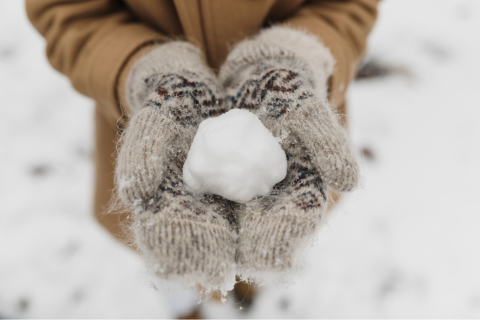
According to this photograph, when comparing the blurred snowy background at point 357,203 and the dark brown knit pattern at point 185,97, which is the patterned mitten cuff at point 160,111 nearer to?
the dark brown knit pattern at point 185,97

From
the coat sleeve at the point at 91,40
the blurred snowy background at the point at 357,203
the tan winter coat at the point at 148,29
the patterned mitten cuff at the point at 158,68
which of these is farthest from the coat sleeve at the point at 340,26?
the blurred snowy background at the point at 357,203

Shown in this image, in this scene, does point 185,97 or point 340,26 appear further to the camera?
point 340,26

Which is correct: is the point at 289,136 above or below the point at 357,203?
above

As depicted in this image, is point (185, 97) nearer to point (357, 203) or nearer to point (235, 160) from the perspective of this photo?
point (235, 160)

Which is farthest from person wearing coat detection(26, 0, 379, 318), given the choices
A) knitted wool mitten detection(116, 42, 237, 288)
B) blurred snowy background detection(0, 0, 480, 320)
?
blurred snowy background detection(0, 0, 480, 320)

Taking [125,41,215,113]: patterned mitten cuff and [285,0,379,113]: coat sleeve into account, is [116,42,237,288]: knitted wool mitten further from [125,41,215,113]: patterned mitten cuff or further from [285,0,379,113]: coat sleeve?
[285,0,379,113]: coat sleeve

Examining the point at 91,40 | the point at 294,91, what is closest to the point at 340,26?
the point at 294,91
